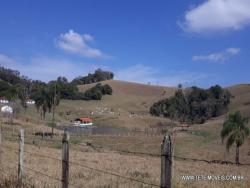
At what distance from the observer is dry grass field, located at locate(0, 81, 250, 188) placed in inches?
619

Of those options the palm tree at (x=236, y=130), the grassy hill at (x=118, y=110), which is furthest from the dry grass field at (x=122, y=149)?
the palm tree at (x=236, y=130)

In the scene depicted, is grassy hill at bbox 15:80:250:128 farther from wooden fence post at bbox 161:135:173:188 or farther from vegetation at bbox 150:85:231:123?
wooden fence post at bbox 161:135:173:188

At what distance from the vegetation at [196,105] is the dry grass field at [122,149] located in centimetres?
468

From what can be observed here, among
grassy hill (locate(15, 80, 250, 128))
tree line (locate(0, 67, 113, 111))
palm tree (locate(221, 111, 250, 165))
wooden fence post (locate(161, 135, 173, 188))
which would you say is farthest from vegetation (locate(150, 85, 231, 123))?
wooden fence post (locate(161, 135, 173, 188))

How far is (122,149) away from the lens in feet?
193

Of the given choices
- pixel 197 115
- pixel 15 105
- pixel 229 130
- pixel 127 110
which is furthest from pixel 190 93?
pixel 229 130

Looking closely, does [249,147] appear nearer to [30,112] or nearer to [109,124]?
[109,124]

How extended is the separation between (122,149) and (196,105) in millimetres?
97952

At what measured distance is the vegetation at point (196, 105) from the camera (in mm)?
152125

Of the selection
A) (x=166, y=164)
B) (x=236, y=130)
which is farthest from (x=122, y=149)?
(x=166, y=164)

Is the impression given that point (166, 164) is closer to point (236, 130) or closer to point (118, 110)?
point (236, 130)

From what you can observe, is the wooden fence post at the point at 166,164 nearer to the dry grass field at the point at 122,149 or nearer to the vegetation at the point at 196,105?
the dry grass field at the point at 122,149

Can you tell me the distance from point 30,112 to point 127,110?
53.2 metres

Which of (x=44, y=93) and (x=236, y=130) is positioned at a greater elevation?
(x=44, y=93)
